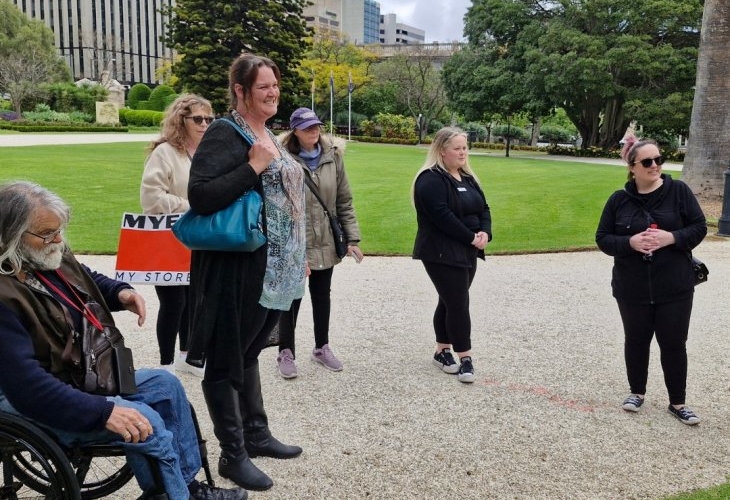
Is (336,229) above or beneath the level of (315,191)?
beneath

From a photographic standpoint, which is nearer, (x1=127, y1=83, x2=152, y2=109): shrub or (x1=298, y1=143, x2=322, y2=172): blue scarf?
(x1=298, y1=143, x2=322, y2=172): blue scarf

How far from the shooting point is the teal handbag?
2820mm

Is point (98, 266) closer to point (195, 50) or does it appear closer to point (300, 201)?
point (300, 201)

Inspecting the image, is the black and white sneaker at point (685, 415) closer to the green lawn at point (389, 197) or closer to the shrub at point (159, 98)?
the green lawn at point (389, 197)

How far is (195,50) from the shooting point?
3556 centimetres

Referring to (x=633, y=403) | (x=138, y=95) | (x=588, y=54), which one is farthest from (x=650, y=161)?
(x=138, y=95)

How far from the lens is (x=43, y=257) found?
250 centimetres

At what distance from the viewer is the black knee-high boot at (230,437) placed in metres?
3.13

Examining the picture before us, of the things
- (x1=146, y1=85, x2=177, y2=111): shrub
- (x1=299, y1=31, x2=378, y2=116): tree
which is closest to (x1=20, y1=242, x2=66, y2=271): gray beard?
(x1=299, y1=31, x2=378, y2=116): tree

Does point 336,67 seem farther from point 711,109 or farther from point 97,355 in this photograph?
point 97,355

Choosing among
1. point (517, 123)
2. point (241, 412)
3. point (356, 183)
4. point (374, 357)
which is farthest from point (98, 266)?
point (517, 123)

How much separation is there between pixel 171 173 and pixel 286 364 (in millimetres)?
1562


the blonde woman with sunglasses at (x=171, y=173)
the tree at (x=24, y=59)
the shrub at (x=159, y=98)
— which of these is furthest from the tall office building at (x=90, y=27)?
the blonde woman with sunglasses at (x=171, y=173)

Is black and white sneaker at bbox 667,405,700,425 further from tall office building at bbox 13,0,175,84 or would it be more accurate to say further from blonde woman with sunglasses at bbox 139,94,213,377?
tall office building at bbox 13,0,175,84
